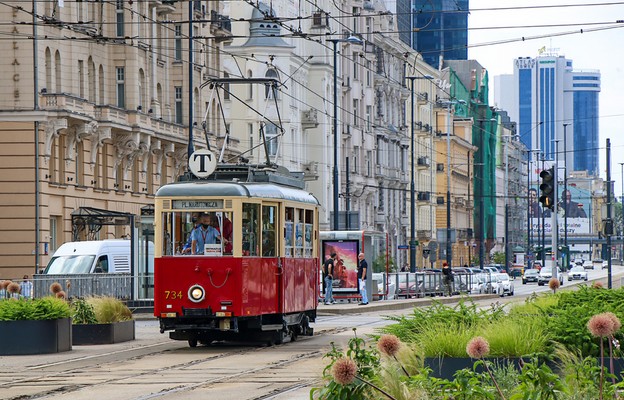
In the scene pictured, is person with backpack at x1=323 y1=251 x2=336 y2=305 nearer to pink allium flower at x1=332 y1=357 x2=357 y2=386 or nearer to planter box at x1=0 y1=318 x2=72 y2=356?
planter box at x1=0 y1=318 x2=72 y2=356

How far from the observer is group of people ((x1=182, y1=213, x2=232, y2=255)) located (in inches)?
953

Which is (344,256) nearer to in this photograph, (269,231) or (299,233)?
(299,233)

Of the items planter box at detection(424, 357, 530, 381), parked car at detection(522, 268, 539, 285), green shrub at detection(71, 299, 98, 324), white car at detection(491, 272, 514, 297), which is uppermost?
planter box at detection(424, 357, 530, 381)

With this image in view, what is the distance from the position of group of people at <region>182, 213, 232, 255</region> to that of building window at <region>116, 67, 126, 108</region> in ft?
112

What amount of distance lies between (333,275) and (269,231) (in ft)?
72.2

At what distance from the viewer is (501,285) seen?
73.4 metres

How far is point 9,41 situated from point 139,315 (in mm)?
14011

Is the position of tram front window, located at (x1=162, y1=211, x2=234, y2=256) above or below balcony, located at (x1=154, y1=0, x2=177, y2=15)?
below

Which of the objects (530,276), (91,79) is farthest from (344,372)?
(530,276)

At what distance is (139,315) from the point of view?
39562 mm

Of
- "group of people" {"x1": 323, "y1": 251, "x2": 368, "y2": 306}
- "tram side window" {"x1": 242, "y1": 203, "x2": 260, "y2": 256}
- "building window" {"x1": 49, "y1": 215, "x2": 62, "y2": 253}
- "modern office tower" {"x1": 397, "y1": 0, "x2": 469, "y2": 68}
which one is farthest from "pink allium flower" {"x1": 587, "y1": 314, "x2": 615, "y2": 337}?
"modern office tower" {"x1": 397, "y1": 0, "x2": 469, "y2": 68}

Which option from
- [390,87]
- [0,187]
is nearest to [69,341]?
[0,187]

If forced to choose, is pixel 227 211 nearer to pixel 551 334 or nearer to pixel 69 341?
pixel 69 341

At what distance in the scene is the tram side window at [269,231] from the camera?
25031mm
